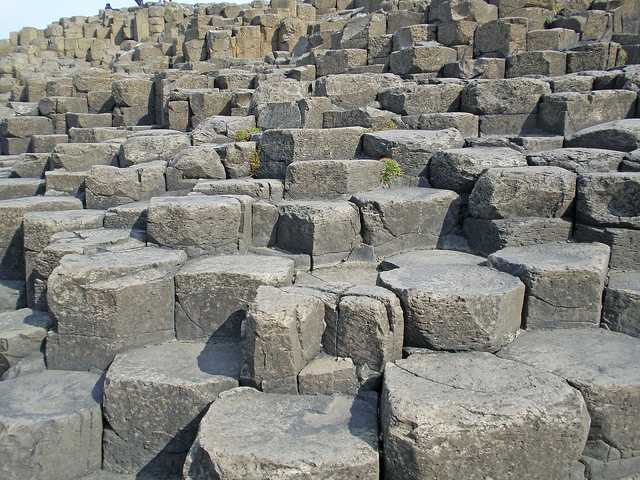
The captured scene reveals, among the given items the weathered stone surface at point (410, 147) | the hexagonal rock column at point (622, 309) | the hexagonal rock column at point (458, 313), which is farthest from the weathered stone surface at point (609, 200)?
the weathered stone surface at point (410, 147)

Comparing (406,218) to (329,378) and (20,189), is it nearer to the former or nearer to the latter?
(329,378)

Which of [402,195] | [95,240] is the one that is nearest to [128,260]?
[95,240]

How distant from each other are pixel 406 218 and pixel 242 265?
6.08ft

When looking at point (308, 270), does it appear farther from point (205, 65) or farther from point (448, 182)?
point (205, 65)

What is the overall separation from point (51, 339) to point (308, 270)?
7.41ft

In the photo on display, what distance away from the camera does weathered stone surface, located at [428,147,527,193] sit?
5.96 m

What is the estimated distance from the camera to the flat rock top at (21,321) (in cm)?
465

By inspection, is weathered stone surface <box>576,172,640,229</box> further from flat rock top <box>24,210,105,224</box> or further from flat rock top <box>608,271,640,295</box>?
flat rock top <box>24,210,105,224</box>

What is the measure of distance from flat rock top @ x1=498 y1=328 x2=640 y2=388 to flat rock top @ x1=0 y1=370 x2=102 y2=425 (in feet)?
9.78

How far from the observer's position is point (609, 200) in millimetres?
5156

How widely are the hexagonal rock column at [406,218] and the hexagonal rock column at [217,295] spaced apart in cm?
132

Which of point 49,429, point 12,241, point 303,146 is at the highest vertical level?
point 303,146

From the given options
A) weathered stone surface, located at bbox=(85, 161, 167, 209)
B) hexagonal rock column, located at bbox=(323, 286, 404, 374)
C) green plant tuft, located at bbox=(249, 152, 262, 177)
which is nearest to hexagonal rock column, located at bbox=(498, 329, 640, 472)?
hexagonal rock column, located at bbox=(323, 286, 404, 374)

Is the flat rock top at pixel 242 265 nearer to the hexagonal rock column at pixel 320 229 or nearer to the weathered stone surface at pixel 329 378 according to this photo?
the hexagonal rock column at pixel 320 229
